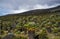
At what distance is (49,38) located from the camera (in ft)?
84.4

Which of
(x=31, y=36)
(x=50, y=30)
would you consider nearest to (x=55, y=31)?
(x=50, y=30)

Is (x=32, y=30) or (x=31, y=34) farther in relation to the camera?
(x=31, y=34)

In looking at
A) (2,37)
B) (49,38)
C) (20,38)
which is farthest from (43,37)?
(2,37)

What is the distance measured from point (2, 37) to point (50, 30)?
982 cm

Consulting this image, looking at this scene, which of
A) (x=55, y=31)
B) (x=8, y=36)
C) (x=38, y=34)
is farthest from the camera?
(x=55, y=31)

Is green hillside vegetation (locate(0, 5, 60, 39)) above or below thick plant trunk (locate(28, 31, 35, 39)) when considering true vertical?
below

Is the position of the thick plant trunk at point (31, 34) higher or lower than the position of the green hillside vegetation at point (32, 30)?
higher

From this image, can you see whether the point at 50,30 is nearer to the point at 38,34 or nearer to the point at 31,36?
the point at 38,34

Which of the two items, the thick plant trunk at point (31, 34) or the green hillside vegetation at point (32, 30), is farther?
the green hillside vegetation at point (32, 30)

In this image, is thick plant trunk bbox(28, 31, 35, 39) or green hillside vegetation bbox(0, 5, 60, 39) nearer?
thick plant trunk bbox(28, 31, 35, 39)

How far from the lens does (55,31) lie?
3206 cm

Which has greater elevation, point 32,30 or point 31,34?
point 32,30

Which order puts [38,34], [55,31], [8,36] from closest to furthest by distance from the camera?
[8,36], [38,34], [55,31]

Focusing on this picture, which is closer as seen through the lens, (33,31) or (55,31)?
(33,31)
